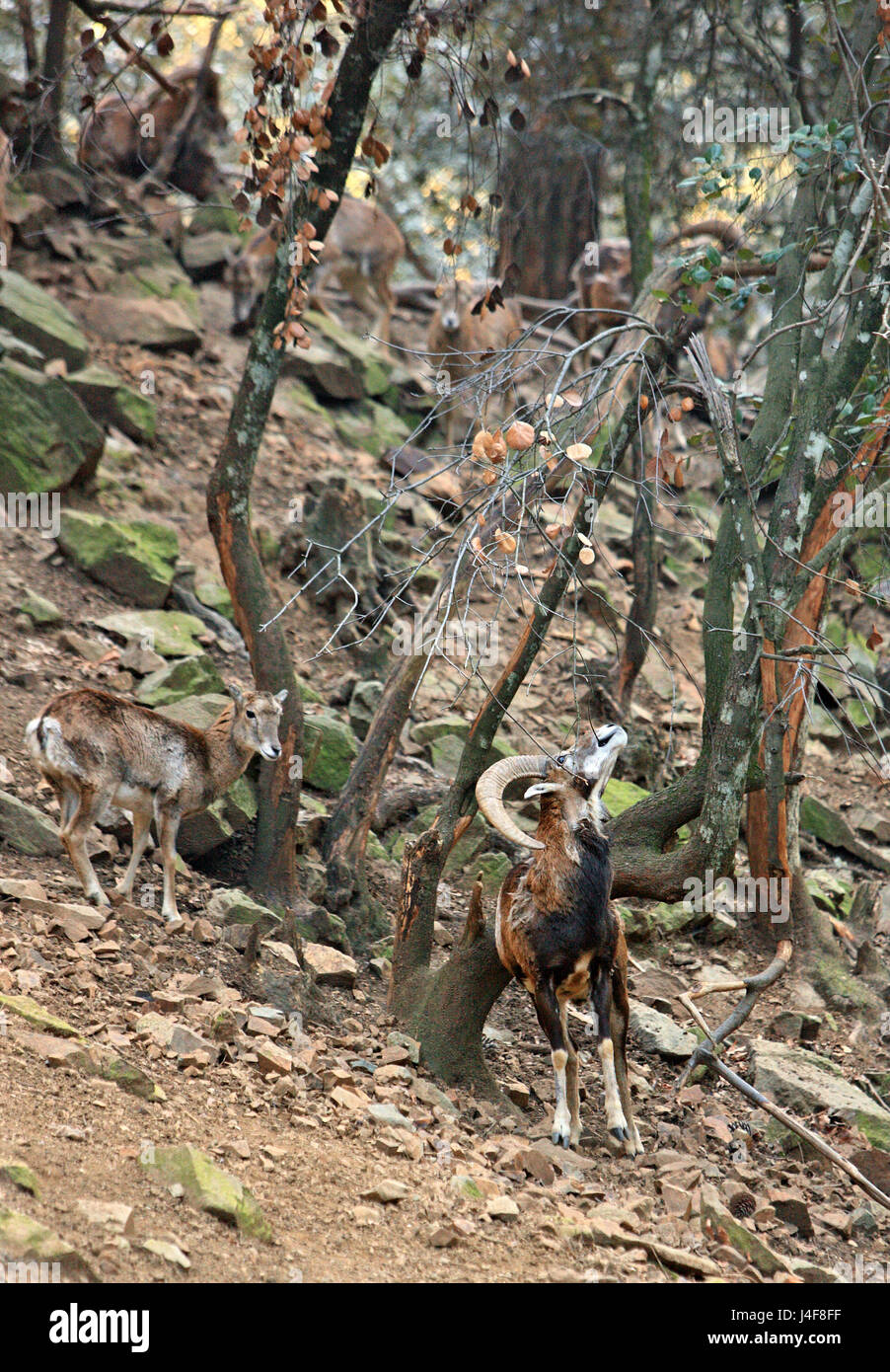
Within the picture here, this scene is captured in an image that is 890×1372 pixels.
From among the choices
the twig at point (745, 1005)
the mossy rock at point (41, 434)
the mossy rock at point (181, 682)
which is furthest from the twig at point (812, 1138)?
the mossy rock at point (41, 434)

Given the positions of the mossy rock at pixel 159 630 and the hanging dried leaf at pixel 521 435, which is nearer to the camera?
the hanging dried leaf at pixel 521 435

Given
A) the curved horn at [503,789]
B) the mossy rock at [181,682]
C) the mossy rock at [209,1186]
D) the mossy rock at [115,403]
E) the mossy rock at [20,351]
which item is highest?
the mossy rock at [20,351]

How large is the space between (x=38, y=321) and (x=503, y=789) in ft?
28.9

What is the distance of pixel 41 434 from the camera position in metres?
11.4

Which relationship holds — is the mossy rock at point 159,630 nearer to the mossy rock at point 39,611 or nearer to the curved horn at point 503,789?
the mossy rock at point 39,611

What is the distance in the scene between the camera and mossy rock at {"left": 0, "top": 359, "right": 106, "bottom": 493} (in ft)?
36.7

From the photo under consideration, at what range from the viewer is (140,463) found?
43.5ft

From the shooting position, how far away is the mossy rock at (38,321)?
42.3 feet

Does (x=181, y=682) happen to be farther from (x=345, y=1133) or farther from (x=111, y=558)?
(x=345, y=1133)

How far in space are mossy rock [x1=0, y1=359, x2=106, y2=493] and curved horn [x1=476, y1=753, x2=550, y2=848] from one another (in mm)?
6320

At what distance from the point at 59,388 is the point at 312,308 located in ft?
22.1

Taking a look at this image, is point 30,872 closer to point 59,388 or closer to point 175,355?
point 59,388

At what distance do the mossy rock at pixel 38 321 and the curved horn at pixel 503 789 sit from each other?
8422 millimetres

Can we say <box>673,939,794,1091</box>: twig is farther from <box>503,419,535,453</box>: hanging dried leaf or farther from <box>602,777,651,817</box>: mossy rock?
<box>503,419,535,453</box>: hanging dried leaf
